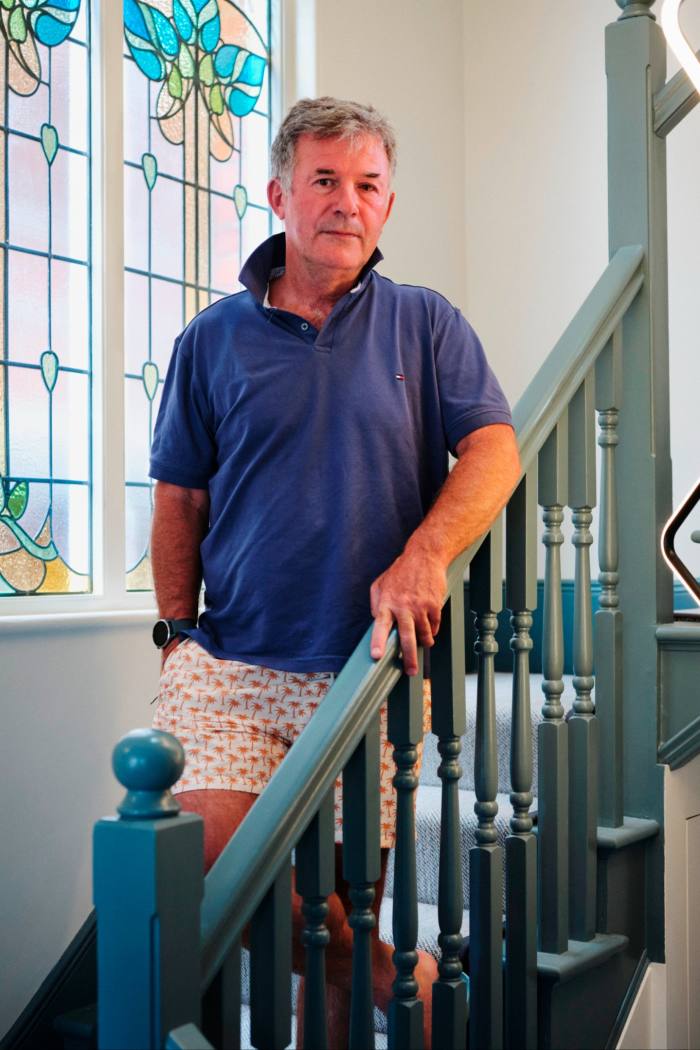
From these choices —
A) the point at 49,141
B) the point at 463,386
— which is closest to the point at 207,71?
the point at 49,141

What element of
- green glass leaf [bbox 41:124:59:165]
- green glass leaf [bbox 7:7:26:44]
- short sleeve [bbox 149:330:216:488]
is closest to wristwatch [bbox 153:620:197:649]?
short sleeve [bbox 149:330:216:488]

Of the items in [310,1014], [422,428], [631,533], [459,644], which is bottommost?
[310,1014]

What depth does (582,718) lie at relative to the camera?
2375 millimetres

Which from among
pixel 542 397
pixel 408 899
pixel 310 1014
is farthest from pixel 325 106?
pixel 310 1014

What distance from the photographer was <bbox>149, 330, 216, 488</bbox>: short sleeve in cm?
211

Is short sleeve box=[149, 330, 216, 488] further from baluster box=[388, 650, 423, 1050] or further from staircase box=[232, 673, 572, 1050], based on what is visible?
staircase box=[232, 673, 572, 1050]

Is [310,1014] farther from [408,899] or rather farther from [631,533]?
[631,533]

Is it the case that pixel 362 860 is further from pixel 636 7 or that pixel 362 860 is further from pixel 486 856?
pixel 636 7

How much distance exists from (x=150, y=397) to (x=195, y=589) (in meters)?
1.63

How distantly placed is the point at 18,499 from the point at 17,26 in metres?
1.31

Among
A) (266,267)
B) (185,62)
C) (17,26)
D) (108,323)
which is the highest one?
(185,62)

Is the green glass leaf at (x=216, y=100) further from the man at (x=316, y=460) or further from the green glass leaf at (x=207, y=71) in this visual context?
the man at (x=316, y=460)

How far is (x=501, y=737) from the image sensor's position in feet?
10.2

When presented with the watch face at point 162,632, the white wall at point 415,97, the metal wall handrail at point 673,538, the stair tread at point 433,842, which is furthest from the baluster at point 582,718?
the white wall at point 415,97
